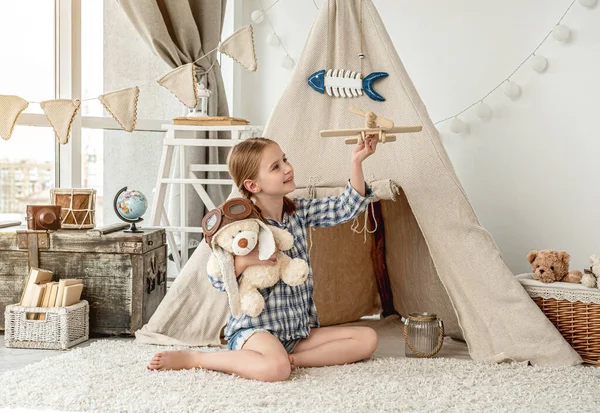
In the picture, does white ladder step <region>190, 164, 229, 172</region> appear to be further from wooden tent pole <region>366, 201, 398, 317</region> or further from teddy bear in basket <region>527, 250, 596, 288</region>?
teddy bear in basket <region>527, 250, 596, 288</region>

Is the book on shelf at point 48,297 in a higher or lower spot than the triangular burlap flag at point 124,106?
lower

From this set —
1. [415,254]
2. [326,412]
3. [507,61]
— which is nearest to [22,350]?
[326,412]

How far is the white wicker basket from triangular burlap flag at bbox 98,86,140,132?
803mm

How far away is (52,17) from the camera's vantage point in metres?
3.31

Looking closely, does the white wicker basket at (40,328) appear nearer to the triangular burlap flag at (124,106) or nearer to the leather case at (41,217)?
the leather case at (41,217)

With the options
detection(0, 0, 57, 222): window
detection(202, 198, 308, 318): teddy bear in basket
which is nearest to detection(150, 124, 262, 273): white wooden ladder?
detection(0, 0, 57, 222): window

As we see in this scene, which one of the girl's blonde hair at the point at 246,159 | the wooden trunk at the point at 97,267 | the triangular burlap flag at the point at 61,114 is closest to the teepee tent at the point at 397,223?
the wooden trunk at the point at 97,267

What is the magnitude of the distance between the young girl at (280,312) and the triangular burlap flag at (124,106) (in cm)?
91

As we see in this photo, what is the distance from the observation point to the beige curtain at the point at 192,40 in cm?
339

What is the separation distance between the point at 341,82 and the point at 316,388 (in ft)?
3.66

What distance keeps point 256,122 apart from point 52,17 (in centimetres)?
118

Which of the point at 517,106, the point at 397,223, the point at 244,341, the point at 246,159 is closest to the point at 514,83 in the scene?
the point at 517,106

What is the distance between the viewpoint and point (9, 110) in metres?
2.90

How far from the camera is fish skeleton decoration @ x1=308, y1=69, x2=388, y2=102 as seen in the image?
2.49 metres
